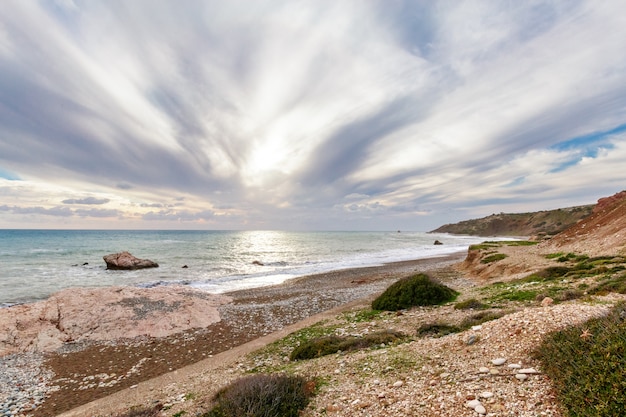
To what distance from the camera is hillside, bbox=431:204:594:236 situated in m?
121

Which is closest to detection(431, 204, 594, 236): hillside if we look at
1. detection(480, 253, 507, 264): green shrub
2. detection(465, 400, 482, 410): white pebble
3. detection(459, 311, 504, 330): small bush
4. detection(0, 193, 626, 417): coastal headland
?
detection(480, 253, 507, 264): green shrub

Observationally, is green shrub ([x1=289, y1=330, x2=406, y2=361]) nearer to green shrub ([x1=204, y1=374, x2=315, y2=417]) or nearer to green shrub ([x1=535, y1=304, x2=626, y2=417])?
green shrub ([x1=204, y1=374, x2=315, y2=417])

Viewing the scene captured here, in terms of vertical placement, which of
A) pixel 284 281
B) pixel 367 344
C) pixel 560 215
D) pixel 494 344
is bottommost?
pixel 284 281

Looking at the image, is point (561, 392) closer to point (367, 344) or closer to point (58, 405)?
point (367, 344)

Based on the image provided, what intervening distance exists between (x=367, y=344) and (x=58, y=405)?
11.6 metres

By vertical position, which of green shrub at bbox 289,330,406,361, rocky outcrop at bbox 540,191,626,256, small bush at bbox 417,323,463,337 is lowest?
green shrub at bbox 289,330,406,361

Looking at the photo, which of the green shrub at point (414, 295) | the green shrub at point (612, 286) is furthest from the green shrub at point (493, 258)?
the green shrub at point (612, 286)

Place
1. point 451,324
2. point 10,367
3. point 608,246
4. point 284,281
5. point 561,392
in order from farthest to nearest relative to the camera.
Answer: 1. point 284,281
2. point 608,246
3. point 10,367
4. point 451,324
5. point 561,392

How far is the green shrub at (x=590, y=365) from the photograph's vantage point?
402cm

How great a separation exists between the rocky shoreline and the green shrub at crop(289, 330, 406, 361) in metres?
6.05

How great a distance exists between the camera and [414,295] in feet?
54.2

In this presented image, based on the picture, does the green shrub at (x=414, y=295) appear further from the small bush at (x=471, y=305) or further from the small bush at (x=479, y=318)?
the small bush at (x=479, y=318)

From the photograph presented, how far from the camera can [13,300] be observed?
2803cm

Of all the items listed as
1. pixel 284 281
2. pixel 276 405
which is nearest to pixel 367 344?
pixel 276 405
